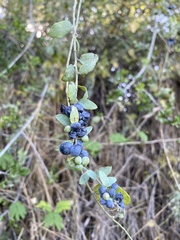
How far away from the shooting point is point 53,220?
121 cm

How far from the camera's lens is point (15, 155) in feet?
4.64

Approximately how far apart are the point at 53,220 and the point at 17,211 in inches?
4.9

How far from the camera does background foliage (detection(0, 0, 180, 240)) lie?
4.25 feet

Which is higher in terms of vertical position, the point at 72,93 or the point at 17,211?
the point at 72,93

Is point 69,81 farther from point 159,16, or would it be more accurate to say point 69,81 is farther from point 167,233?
point 159,16

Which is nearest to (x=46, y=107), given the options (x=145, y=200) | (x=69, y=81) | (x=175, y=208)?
(x=145, y=200)

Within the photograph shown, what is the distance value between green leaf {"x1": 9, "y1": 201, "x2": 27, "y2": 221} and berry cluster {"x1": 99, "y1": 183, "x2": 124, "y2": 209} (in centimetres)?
64

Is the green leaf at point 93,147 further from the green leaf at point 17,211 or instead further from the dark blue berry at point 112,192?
the dark blue berry at point 112,192

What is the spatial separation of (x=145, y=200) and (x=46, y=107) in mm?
567

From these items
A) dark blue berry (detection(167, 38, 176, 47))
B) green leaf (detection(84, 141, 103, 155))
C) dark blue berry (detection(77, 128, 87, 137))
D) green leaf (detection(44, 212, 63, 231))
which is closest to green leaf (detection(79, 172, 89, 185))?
dark blue berry (detection(77, 128, 87, 137))

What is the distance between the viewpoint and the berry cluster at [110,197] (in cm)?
61

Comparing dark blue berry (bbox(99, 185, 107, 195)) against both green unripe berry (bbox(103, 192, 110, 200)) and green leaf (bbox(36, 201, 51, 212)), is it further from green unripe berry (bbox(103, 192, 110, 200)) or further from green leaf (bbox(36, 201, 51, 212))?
green leaf (bbox(36, 201, 51, 212))

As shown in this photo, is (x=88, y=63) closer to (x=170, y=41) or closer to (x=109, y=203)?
(x=109, y=203)

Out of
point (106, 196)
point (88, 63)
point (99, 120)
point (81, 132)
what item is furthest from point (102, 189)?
point (99, 120)
